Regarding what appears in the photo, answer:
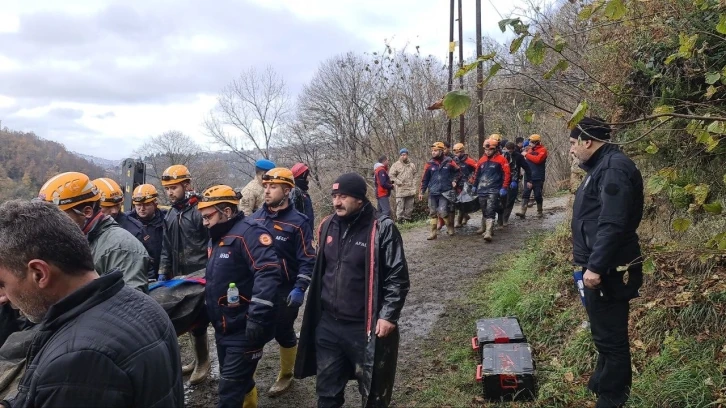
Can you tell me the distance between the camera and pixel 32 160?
3850cm

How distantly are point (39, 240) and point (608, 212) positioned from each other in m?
3.03

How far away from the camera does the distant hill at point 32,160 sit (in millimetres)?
33850

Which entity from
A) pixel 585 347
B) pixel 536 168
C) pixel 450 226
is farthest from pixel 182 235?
pixel 536 168

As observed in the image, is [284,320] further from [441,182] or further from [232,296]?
[441,182]

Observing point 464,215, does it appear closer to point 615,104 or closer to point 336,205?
point 615,104

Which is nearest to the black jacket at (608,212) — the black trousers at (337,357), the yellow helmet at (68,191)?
the black trousers at (337,357)

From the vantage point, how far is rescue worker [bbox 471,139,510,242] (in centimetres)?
973

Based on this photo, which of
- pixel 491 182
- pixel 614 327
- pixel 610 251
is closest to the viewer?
pixel 610 251

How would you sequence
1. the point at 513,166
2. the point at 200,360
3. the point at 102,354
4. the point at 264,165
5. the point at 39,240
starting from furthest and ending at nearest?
the point at 513,166 → the point at 264,165 → the point at 200,360 → the point at 39,240 → the point at 102,354

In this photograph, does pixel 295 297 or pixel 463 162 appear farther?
pixel 463 162

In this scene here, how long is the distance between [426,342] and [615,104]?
365cm

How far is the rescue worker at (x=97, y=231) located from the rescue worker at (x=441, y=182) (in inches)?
295

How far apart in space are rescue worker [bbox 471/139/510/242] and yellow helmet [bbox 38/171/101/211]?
767 centimetres

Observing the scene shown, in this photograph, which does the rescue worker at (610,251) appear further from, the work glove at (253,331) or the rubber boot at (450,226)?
the rubber boot at (450,226)
